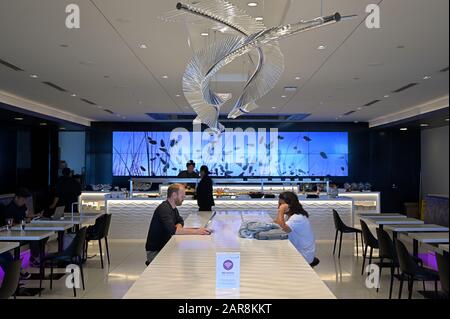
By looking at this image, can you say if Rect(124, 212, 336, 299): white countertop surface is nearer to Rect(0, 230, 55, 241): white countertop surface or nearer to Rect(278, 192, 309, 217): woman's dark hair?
Rect(278, 192, 309, 217): woman's dark hair

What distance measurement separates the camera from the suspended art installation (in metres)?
2.55

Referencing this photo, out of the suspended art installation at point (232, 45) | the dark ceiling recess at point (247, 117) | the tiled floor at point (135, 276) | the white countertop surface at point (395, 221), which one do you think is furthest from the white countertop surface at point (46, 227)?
the dark ceiling recess at point (247, 117)

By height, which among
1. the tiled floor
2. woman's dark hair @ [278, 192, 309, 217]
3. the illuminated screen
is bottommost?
the tiled floor

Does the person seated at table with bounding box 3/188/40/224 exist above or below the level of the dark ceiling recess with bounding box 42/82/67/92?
below

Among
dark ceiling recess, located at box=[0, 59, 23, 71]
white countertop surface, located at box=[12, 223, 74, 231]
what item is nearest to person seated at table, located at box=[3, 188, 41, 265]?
white countertop surface, located at box=[12, 223, 74, 231]

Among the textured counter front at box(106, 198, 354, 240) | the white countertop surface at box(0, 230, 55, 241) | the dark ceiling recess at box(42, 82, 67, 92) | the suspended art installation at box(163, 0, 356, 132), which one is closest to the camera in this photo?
the suspended art installation at box(163, 0, 356, 132)

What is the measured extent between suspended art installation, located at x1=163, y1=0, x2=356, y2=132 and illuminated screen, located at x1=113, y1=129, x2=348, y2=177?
939cm

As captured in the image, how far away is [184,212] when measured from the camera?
8.78 meters

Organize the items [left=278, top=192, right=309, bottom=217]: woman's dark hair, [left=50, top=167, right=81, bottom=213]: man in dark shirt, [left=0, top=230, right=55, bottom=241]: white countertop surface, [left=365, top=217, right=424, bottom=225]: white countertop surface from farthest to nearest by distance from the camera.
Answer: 1. [left=50, top=167, right=81, bottom=213]: man in dark shirt
2. [left=365, top=217, right=424, bottom=225]: white countertop surface
3. [left=0, top=230, right=55, bottom=241]: white countertop surface
4. [left=278, top=192, right=309, bottom=217]: woman's dark hair

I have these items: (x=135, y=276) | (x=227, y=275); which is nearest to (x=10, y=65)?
(x=135, y=276)

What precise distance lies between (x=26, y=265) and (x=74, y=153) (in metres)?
7.87

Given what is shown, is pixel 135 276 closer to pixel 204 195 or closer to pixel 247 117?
pixel 204 195
